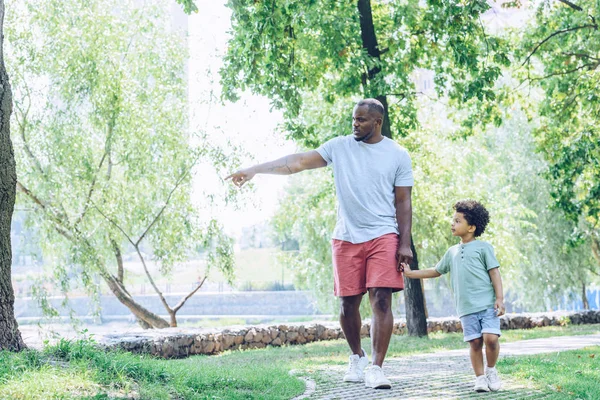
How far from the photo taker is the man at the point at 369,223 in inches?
209

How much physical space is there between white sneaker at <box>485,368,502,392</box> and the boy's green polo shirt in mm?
439

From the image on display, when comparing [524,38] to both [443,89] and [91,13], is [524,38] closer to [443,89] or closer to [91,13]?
[443,89]

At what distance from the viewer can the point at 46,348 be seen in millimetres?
5316

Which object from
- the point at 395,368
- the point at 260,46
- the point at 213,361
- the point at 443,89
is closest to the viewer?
the point at 395,368

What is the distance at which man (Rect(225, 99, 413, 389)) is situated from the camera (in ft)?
17.4

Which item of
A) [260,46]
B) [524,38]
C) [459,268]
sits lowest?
[459,268]

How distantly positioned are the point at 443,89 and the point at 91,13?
7004 millimetres

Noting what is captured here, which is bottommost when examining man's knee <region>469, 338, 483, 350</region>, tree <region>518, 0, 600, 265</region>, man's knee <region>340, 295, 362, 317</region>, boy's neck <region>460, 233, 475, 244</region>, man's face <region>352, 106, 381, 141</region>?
man's knee <region>469, 338, 483, 350</region>

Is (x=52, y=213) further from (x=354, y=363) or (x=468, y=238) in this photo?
(x=468, y=238)

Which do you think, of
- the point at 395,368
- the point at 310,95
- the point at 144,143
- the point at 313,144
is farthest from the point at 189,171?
the point at 395,368

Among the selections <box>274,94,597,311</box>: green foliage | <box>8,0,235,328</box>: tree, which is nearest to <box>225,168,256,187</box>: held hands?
<box>8,0,235,328</box>: tree

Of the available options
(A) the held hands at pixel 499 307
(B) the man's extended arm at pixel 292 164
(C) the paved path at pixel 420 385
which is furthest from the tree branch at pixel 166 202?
(A) the held hands at pixel 499 307

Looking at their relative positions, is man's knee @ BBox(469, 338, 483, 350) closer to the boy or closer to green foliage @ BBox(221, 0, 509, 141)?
the boy

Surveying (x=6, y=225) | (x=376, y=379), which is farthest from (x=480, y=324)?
(x=6, y=225)
